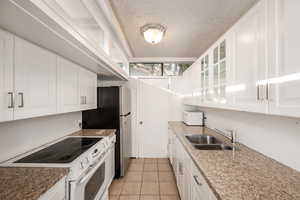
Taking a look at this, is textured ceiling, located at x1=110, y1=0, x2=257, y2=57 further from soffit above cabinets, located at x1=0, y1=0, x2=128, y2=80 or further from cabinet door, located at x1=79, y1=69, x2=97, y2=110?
cabinet door, located at x1=79, y1=69, x2=97, y2=110

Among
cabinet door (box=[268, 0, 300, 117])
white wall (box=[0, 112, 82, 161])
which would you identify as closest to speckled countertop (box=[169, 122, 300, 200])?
cabinet door (box=[268, 0, 300, 117])

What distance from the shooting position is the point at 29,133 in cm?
156

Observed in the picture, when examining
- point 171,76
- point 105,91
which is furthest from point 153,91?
point 105,91

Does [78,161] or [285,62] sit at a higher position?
[285,62]

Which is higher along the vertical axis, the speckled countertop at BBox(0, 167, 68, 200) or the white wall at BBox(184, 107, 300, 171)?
the white wall at BBox(184, 107, 300, 171)

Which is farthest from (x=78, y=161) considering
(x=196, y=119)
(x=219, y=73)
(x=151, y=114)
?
(x=151, y=114)

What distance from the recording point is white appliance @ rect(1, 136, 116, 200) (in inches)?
48.0

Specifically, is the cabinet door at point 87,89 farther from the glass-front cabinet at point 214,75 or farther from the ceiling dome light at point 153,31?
the glass-front cabinet at point 214,75

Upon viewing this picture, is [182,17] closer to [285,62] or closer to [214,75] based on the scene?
[214,75]

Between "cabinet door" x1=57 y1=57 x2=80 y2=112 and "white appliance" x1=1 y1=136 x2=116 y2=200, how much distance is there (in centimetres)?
43

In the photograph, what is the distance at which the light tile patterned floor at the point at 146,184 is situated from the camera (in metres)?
2.34

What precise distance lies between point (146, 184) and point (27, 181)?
2.04 m

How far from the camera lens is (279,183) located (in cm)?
97

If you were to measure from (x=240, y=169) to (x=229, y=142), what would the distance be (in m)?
0.86
